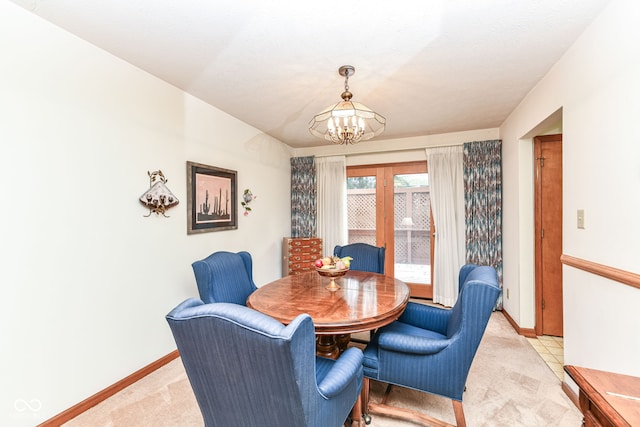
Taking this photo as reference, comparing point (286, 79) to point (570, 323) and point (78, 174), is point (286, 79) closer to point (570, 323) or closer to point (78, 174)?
point (78, 174)

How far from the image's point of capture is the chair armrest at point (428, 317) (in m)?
2.08

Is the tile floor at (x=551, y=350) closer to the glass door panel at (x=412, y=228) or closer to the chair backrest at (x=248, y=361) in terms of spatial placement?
the glass door panel at (x=412, y=228)

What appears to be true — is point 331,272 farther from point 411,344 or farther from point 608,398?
point 608,398

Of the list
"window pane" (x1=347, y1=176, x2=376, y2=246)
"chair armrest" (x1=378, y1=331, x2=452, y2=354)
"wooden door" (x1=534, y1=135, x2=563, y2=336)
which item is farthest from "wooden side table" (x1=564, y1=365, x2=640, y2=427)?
"window pane" (x1=347, y1=176, x2=376, y2=246)

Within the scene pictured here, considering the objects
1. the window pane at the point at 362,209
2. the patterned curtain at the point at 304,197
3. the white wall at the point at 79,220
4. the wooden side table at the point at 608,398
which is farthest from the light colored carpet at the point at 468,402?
the patterned curtain at the point at 304,197

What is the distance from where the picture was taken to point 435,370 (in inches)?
63.1

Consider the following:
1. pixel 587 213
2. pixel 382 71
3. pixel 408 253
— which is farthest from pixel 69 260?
pixel 408 253

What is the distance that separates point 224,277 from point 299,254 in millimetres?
2064

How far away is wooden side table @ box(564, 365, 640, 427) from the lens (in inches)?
27.5

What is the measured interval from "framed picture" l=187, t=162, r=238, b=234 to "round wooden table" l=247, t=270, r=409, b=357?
43.0 inches

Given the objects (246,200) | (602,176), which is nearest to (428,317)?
(602,176)

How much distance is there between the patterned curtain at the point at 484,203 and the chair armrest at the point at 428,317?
205cm

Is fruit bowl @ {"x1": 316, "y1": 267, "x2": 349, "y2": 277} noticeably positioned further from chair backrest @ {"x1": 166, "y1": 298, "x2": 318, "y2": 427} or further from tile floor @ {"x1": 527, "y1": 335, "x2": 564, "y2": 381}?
tile floor @ {"x1": 527, "y1": 335, "x2": 564, "y2": 381}

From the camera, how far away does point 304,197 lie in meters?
4.75
